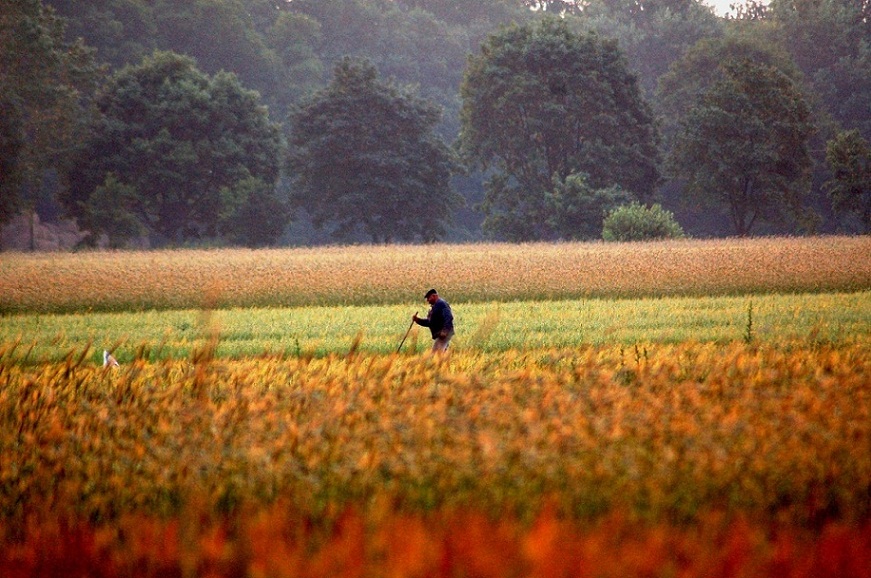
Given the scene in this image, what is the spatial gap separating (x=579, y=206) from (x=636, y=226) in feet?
24.1

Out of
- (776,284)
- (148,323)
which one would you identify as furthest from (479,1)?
(148,323)

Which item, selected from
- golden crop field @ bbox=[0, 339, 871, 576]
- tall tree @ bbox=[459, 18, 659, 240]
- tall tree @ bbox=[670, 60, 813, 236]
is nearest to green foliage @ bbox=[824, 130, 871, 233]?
tall tree @ bbox=[670, 60, 813, 236]

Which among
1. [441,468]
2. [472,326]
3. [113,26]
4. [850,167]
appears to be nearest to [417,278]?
[472,326]

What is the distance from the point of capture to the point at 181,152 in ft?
210

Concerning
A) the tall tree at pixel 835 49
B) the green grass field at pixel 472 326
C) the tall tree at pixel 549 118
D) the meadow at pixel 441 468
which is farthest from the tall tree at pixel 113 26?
the meadow at pixel 441 468

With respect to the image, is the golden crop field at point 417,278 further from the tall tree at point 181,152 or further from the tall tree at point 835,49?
the tall tree at point 835,49

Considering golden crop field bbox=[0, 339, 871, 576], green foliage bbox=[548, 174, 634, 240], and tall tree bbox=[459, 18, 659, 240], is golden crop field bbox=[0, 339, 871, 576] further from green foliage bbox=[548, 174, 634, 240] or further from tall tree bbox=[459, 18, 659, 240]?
tall tree bbox=[459, 18, 659, 240]

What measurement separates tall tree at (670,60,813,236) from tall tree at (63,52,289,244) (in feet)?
85.2

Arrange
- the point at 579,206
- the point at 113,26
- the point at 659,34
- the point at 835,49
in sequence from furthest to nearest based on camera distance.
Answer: the point at 659,34 → the point at 835,49 → the point at 113,26 → the point at 579,206

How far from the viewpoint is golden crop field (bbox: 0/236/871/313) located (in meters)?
32.2

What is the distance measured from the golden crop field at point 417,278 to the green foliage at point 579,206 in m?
20.3

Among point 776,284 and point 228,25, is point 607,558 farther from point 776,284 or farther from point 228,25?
point 228,25

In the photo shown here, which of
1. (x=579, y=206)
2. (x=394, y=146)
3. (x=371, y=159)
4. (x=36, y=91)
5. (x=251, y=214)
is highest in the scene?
(x=36, y=91)

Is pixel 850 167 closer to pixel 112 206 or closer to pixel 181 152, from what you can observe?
pixel 181 152
